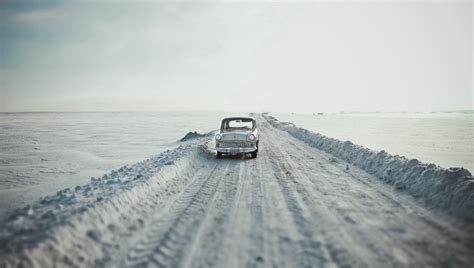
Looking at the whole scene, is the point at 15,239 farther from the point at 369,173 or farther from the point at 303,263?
the point at 369,173

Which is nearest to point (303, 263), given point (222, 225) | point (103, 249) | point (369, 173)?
point (222, 225)

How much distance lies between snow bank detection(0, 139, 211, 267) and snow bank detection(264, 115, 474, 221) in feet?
20.0

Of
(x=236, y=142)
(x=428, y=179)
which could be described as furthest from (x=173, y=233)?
(x=236, y=142)

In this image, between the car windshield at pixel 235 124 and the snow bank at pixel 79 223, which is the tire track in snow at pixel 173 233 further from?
the car windshield at pixel 235 124

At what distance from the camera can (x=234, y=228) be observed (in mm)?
5074

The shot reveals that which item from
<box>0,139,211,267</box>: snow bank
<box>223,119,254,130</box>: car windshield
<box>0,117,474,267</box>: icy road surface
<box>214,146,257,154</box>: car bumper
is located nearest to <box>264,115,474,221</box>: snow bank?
<box>0,117,474,267</box>: icy road surface

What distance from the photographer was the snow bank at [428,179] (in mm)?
5910

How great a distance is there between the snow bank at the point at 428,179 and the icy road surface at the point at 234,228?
1.20 feet

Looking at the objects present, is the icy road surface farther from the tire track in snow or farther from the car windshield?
the car windshield

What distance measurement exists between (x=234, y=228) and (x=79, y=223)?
2592 mm

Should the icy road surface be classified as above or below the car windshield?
below

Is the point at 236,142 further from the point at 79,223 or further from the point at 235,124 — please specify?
the point at 79,223

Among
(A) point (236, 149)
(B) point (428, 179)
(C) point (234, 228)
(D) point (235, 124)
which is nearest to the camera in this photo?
(C) point (234, 228)

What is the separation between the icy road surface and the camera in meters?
3.98
